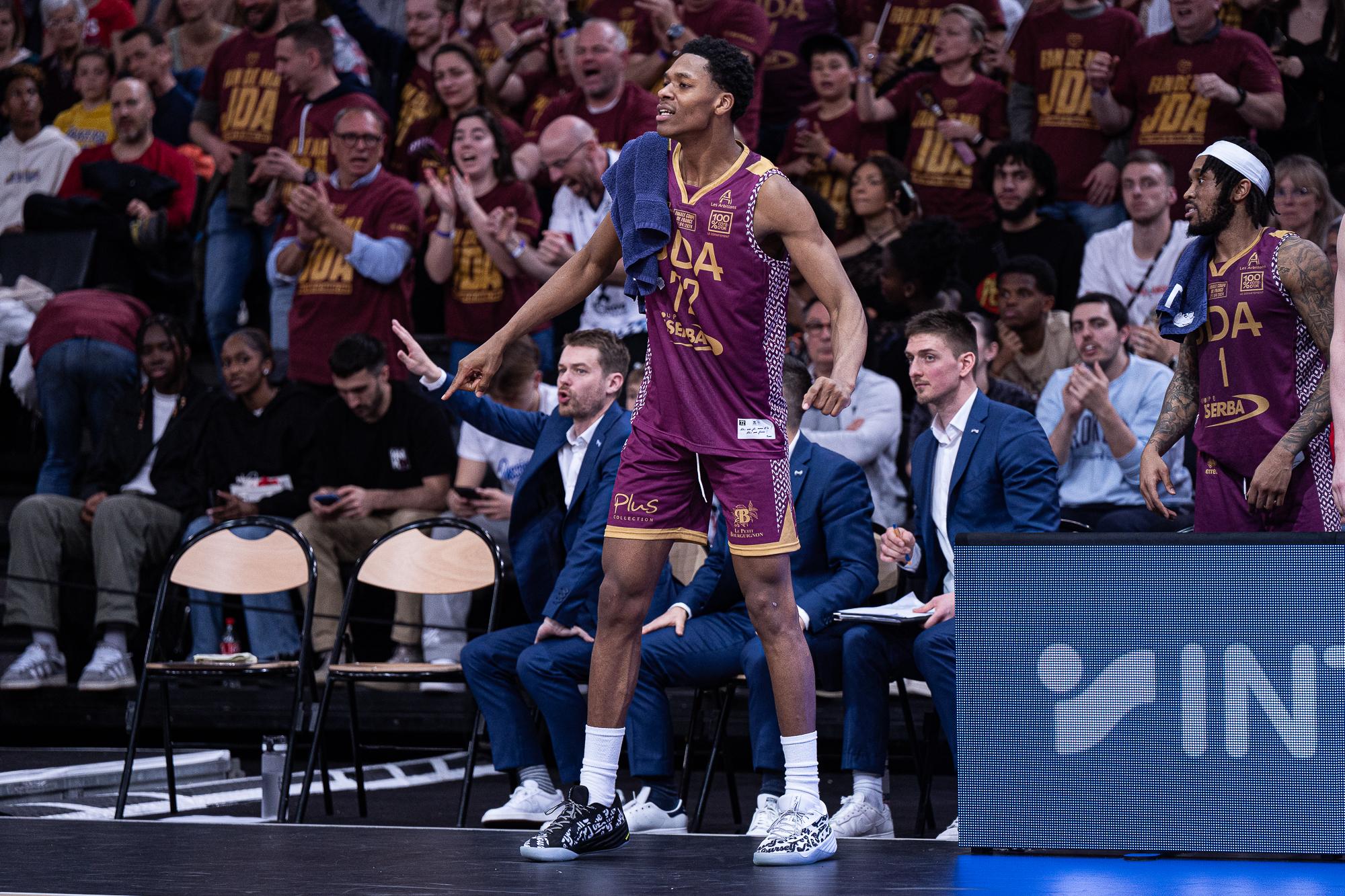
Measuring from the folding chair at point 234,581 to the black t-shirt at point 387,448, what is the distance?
2.64 feet

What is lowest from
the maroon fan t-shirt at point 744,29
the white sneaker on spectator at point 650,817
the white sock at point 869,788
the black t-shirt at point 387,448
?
the white sneaker on spectator at point 650,817

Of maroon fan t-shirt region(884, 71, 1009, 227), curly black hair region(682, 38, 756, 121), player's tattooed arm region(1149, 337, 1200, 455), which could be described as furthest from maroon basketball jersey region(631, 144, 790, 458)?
maroon fan t-shirt region(884, 71, 1009, 227)

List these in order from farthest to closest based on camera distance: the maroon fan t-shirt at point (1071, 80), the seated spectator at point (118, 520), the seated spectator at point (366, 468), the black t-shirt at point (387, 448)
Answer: the maroon fan t-shirt at point (1071, 80)
the black t-shirt at point (387, 448)
the seated spectator at point (118, 520)
the seated spectator at point (366, 468)

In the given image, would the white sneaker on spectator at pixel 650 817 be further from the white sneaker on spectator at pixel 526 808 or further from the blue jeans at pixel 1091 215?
the blue jeans at pixel 1091 215

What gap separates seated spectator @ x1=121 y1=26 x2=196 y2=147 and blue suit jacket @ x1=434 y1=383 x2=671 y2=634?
5328mm

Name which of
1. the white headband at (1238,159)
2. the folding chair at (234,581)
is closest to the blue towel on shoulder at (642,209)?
the white headband at (1238,159)

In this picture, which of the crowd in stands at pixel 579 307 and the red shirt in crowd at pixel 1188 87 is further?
the red shirt in crowd at pixel 1188 87

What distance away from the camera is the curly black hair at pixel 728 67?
169 inches

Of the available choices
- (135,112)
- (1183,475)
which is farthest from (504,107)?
(1183,475)

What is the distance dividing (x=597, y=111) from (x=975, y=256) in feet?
7.25

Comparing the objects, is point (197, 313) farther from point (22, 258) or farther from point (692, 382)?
point (692, 382)

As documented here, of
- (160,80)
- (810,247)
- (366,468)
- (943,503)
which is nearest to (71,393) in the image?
(366,468)

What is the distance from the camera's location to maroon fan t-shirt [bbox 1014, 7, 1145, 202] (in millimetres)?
9016

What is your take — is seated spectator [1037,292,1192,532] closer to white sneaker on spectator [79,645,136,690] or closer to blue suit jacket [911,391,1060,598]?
blue suit jacket [911,391,1060,598]
